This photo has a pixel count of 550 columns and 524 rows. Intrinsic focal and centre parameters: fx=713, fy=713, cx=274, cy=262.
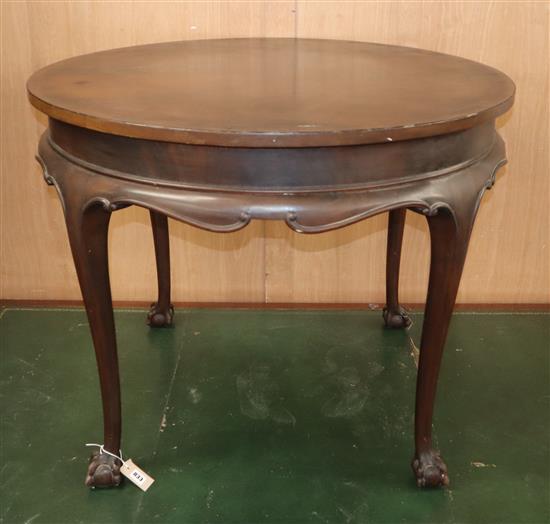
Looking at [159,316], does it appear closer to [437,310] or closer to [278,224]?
[278,224]

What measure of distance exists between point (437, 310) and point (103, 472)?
29.4 inches

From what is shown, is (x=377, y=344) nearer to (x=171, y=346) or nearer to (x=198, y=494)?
(x=171, y=346)

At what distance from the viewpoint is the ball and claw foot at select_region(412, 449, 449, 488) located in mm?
1453

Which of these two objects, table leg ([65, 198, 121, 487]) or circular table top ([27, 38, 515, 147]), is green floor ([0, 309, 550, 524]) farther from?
circular table top ([27, 38, 515, 147])

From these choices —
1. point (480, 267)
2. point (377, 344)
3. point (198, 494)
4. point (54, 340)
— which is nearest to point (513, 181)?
point (480, 267)

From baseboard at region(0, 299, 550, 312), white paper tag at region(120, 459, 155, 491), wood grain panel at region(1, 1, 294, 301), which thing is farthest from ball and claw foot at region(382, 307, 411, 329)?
white paper tag at region(120, 459, 155, 491)

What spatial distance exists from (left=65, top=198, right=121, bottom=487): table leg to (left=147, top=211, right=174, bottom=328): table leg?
1.76 ft

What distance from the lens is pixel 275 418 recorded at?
1.68 metres

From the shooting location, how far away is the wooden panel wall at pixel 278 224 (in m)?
1.84

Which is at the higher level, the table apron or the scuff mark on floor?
the table apron

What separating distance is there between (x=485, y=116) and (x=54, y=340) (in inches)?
52.6

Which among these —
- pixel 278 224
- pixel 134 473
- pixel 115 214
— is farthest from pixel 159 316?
pixel 134 473

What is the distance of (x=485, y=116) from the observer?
1163 mm

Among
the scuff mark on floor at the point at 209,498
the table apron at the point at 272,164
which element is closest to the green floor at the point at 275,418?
the scuff mark on floor at the point at 209,498
